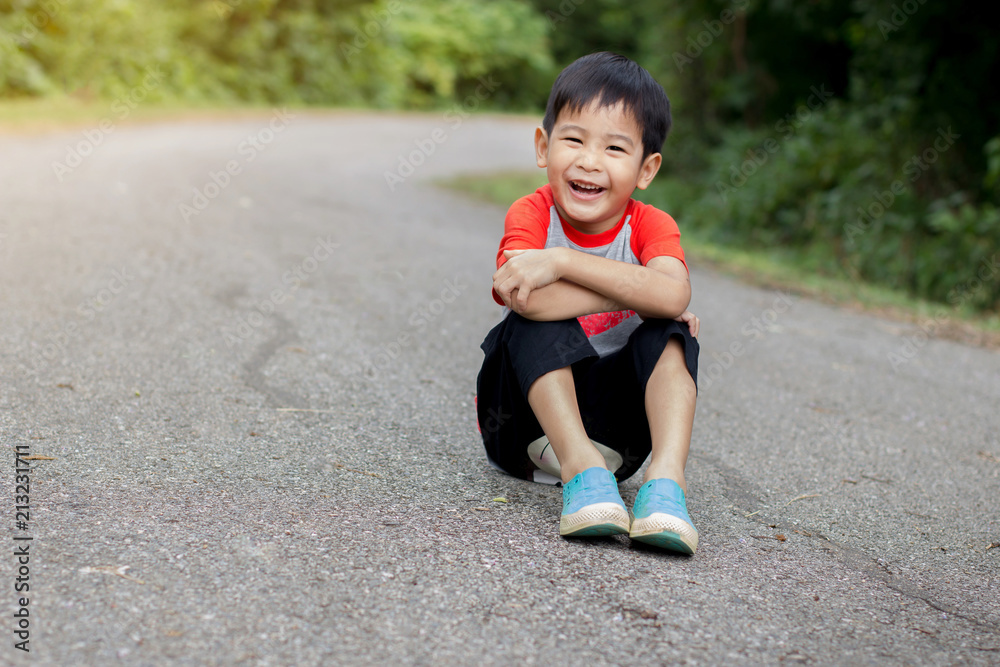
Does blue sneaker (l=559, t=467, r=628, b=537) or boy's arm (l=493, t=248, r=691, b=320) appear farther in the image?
boy's arm (l=493, t=248, r=691, b=320)

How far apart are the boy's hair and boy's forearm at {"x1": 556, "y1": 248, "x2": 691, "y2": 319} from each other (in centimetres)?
35

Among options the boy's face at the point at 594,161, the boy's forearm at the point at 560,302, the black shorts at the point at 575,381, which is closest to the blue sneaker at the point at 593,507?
the black shorts at the point at 575,381

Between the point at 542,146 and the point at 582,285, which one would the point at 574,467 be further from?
the point at 542,146

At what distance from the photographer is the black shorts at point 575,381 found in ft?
7.02

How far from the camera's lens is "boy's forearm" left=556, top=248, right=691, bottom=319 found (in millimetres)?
2121

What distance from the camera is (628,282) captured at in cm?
212

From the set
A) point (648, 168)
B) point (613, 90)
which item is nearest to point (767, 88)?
point (648, 168)

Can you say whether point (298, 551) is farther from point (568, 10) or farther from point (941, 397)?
point (568, 10)

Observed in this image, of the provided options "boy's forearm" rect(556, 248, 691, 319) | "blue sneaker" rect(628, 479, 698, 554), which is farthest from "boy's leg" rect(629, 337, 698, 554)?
"boy's forearm" rect(556, 248, 691, 319)

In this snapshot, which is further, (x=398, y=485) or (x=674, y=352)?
(x=398, y=485)

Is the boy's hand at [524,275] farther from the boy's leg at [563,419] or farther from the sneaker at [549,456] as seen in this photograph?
the sneaker at [549,456]

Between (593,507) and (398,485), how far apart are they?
0.59 m

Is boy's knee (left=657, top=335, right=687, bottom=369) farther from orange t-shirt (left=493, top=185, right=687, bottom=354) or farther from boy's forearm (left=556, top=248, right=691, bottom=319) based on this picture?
orange t-shirt (left=493, top=185, right=687, bottom=354)

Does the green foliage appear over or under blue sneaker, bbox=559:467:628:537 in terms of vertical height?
over
